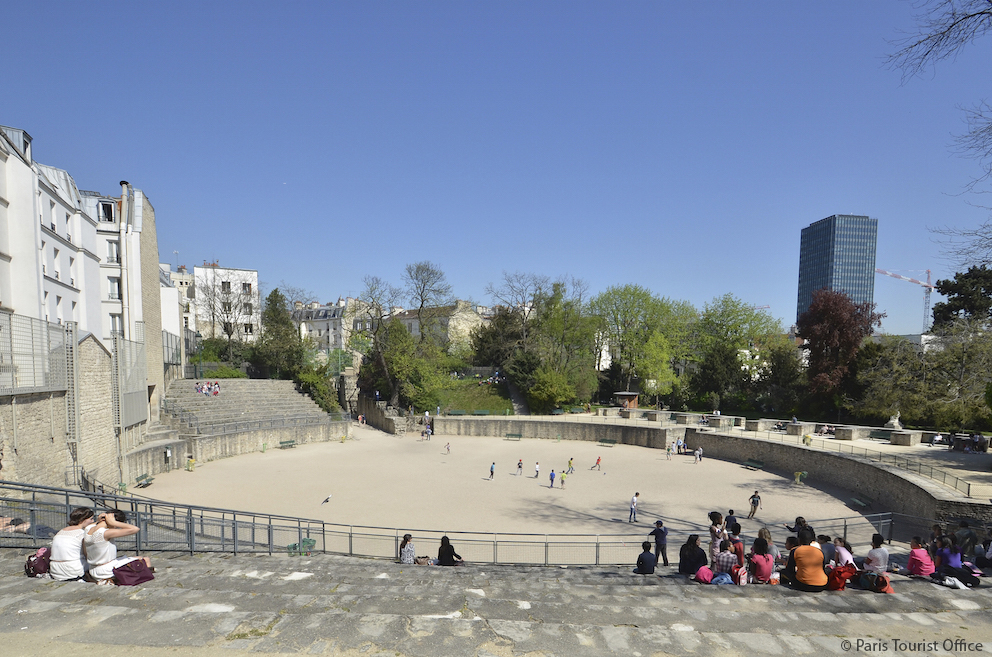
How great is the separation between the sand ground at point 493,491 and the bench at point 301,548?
377 cm

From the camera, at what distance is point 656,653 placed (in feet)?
15.5

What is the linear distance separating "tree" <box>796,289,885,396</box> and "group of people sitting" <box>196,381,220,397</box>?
40.5 m

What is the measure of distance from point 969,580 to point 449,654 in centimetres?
801

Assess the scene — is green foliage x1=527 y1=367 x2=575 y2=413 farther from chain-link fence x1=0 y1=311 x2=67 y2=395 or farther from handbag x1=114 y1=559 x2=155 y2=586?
handbag x1=114 y1=559 x2=155 y2=586

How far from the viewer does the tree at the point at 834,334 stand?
1258 inches

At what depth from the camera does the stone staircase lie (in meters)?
4.74

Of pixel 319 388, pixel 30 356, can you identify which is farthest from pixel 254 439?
pixel 30 356

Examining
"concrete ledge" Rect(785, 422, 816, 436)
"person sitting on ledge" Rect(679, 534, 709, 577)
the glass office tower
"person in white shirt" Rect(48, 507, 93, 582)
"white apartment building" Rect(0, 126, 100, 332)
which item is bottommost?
"concrete ledge" Rect(785, 422, 816, 436)

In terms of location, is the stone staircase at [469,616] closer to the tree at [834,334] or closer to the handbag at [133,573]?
the handbag at [133,573]

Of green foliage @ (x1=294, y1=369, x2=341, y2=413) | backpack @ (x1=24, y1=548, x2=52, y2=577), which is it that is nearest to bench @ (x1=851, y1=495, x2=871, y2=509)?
backpack @ (x1=24, y1=548, x2=52, y2=577)

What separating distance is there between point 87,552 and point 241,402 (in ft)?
93.9

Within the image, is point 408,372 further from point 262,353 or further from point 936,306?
point 936,306

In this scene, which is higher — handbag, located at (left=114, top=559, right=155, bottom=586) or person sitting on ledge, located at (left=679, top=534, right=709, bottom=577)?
handbag, located at (left=114, top=559, right=155, bottom=586)

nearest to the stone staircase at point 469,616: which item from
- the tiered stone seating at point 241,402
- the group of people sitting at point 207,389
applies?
the tiered stone seating at point 241,402
